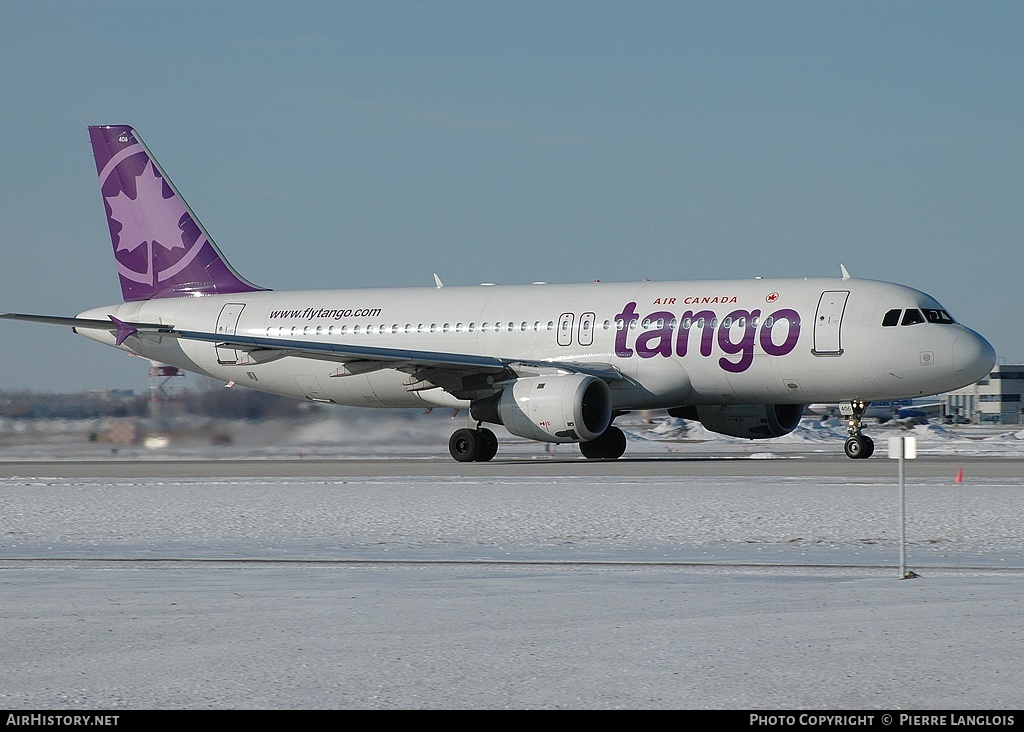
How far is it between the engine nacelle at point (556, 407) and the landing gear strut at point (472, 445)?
1.11m

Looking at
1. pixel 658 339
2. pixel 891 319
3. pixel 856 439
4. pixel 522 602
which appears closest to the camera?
pixel 522 602

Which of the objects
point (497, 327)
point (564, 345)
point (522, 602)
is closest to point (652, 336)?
point (564, 345)

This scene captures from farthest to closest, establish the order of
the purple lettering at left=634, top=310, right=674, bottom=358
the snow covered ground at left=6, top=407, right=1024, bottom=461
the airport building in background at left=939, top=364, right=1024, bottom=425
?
the airport building in background at left=939, top=364, right=1024, bottom=425, the snow covered ground at left=6, top=407, right=1024, bottom=461, the purple lettering at left=634, top=310, right=674, bottom=358

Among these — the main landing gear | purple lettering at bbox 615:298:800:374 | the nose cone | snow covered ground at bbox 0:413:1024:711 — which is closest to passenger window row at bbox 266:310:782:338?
purple lettering at bbox 615:298:800:374

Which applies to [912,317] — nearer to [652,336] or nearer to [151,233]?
[652,336]

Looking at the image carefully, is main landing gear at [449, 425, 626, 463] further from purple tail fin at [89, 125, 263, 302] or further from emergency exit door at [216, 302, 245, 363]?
purple tail fin at [89, 125, 263, 302]

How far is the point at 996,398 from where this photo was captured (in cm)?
9281

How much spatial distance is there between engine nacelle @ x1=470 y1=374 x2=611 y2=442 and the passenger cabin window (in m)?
5.40

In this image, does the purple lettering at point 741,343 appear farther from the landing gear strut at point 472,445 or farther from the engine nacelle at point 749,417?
the landing gear strut at point 472,445

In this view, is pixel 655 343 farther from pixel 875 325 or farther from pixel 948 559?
pixel 948 559

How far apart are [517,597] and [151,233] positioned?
2710 cm

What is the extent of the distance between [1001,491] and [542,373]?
11.3m

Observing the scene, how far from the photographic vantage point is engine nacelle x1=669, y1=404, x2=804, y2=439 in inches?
1104

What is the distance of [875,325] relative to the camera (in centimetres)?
2519
